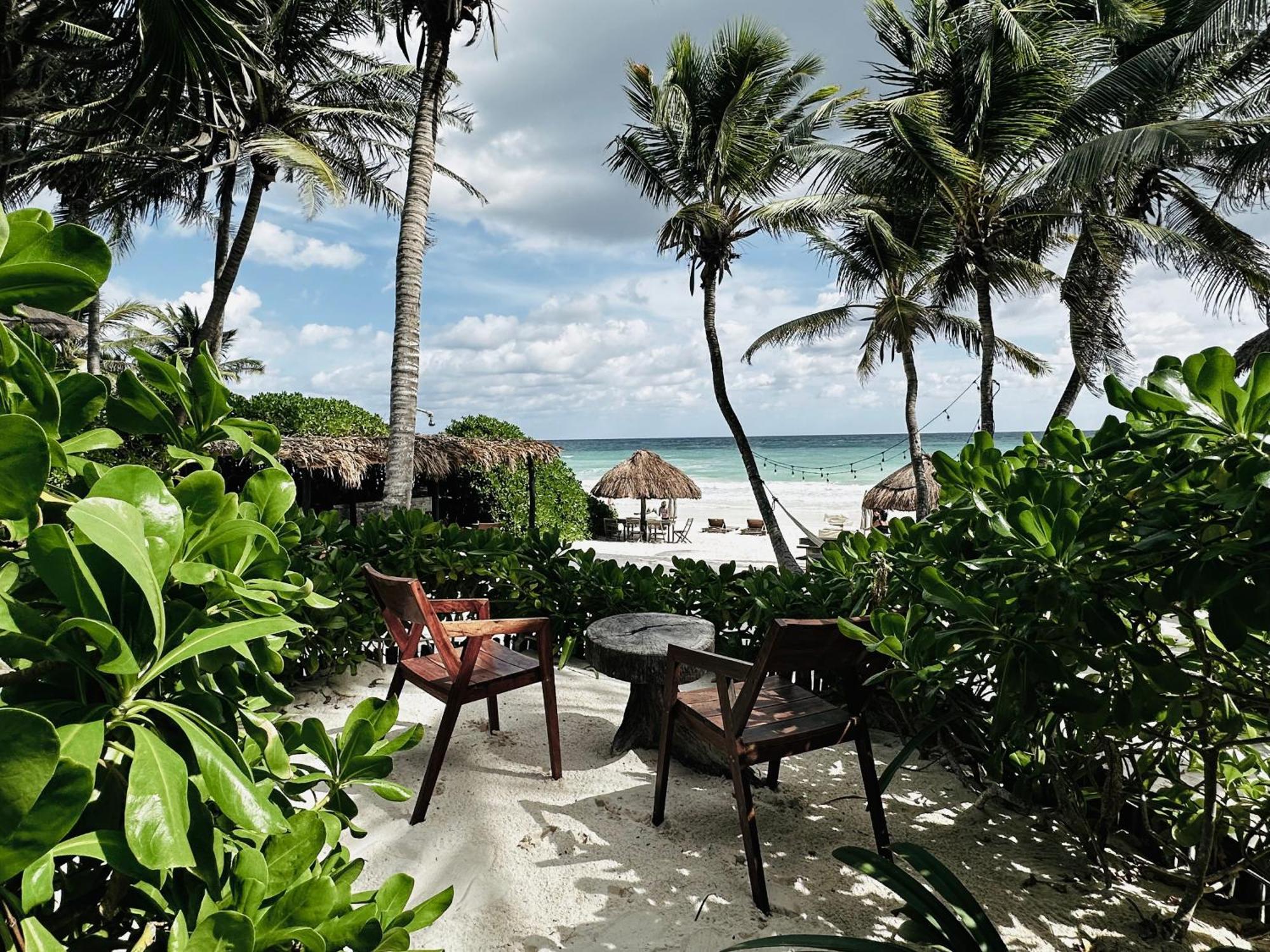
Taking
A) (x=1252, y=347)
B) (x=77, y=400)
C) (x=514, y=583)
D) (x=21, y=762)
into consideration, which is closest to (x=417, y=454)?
(x=514, y=583)

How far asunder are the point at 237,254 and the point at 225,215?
1.59 metres

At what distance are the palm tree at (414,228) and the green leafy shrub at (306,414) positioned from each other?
17.6 ft

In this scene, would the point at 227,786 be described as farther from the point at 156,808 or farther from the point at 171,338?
the point at 171,338

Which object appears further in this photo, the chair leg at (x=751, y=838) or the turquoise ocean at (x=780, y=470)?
the turquoise ocean at (x=780, y=470)

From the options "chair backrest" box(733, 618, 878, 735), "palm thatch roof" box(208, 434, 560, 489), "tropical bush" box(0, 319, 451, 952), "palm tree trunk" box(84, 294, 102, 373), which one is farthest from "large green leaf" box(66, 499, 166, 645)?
"palm tree trunk" box(84, 294, 102, 373)

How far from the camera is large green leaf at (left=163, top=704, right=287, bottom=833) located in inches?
19.6

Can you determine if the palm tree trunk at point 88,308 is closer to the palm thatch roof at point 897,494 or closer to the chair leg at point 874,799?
the chair leg at point 874,799

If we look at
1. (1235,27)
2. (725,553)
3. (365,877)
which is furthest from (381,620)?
(725,553)

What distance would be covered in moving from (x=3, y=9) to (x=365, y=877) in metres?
6.79

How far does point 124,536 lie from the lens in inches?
18.5

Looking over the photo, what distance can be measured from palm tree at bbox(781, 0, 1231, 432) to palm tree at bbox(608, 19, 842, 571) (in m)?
0.90

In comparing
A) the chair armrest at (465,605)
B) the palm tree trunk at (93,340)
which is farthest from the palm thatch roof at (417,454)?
the chair armrest at (465,605)

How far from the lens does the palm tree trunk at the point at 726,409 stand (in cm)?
962

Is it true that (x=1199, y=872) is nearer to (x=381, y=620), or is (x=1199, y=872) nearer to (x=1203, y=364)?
(x=1203, y=364)
